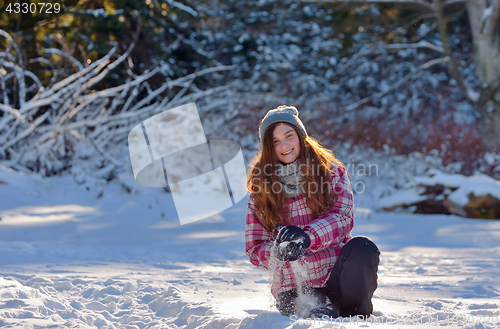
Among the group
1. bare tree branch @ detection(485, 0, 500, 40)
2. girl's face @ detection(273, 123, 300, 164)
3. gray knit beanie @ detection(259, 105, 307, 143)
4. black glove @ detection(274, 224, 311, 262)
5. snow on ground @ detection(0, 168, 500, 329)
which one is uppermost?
bare tree branch @ detection(485, 0, 500, 40)

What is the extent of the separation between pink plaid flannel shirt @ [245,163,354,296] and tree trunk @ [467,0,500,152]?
8.93 m

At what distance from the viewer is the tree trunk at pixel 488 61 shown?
33.1ft

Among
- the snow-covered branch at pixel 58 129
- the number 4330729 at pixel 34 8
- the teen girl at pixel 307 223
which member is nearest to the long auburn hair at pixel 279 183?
the teen girl at pixel 307 223

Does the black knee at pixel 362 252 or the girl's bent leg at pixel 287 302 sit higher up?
the black knee at pixel 362 252

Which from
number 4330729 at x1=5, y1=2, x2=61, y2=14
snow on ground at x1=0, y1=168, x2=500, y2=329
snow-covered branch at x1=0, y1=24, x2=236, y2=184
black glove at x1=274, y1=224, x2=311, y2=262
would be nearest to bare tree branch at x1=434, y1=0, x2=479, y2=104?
snow on ground at x1=0, y1=168, x2=500, y2=329

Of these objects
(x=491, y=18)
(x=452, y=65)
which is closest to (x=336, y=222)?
(x=491, y=18)

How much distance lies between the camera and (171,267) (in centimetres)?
397

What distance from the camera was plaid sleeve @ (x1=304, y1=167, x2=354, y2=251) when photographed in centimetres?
217

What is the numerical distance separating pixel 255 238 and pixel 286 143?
20.5 inches

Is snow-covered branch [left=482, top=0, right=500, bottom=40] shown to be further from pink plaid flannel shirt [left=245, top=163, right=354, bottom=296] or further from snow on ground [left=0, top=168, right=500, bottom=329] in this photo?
pink plaid flannel shirt [left=245, top=163, right=354, bottom=296]

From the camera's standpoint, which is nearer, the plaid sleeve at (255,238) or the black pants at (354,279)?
the black pants at (354,279)

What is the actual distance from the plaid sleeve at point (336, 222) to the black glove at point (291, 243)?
5 cm

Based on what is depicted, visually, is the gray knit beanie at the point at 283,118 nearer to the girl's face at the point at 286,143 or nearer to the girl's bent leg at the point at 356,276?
the girl's face at the point at 286,143

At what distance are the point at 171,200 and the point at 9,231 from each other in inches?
116
